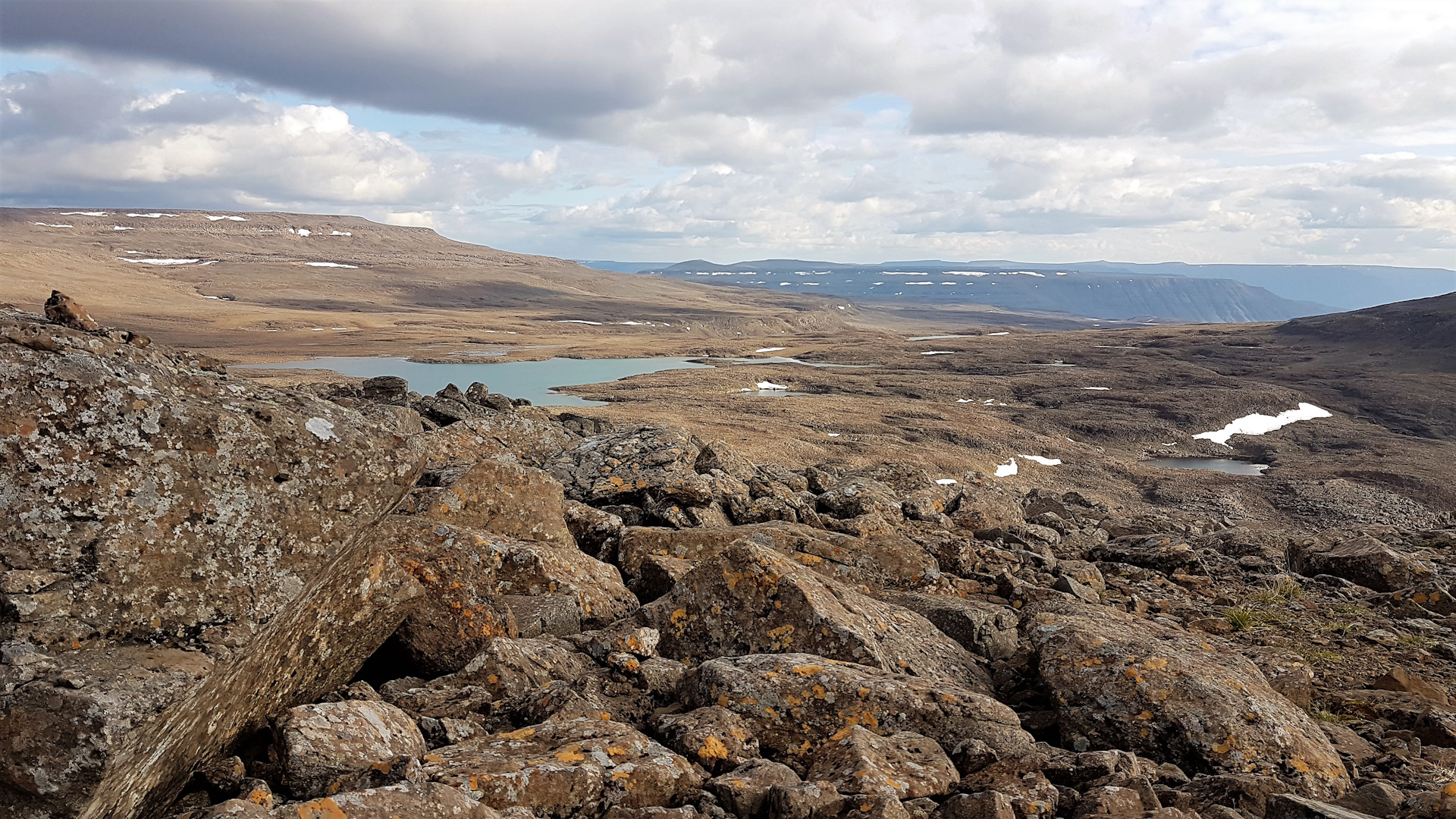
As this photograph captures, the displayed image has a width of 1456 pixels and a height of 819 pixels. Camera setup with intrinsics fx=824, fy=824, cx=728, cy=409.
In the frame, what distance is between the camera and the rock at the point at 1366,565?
41.7 ft

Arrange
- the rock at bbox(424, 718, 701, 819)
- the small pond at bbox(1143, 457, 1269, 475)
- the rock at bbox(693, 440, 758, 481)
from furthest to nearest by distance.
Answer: the small pond at bbox(1143, 457, 1269, 475) → the rock at bbox(693, 440, 758, 481) → the rock at bbox(424, 718, 701, 819)

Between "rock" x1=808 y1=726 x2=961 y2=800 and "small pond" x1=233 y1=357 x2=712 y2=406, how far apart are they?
60341mm

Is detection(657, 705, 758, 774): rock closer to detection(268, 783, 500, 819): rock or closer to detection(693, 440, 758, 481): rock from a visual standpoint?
detection(268, 783, 500, 819): rock

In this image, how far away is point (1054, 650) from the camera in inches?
273

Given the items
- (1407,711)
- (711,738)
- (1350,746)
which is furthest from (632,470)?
(1407,711)

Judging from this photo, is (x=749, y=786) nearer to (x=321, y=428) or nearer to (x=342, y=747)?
(x=342, y=747)

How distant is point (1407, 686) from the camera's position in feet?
26.5

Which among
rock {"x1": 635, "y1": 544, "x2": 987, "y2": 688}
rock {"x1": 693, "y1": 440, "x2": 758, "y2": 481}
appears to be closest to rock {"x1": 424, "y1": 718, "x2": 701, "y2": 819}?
rock {"x1": 635, "y1": 544, "x2": 987, "y2": 688}

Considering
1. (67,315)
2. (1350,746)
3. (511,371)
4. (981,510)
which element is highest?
(67,315)

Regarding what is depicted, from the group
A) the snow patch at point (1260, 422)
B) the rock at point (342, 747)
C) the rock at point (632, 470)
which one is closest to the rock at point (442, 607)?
the rock at point (342, 747)

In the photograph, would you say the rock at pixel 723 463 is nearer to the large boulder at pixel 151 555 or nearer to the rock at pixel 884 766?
the rock at pixel 884 766

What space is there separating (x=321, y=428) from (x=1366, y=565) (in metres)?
15.0

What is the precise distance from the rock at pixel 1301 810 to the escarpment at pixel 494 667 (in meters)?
0.02

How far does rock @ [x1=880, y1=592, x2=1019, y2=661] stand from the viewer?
823cm
